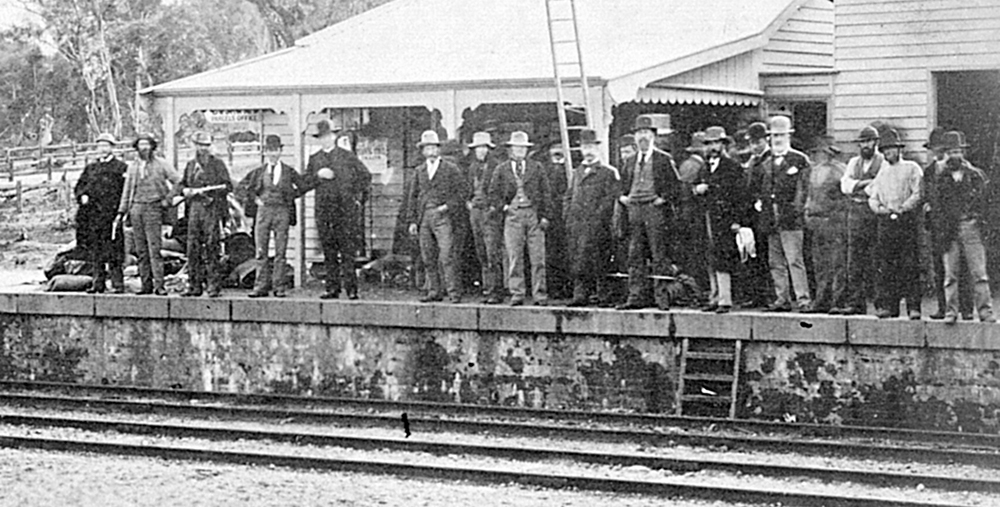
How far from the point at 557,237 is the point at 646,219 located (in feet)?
4.45

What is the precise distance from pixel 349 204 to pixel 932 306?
5.81 m

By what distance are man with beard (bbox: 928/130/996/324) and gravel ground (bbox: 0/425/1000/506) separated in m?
2.58

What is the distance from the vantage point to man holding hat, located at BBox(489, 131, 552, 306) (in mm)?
15180

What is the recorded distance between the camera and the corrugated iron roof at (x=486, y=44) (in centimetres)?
1736

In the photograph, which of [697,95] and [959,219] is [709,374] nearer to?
[959,219]

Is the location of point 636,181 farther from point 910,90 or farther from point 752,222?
point 910,90

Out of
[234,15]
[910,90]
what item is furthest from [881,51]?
[234,15]

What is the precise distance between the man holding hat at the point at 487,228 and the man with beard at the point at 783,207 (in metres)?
2.63

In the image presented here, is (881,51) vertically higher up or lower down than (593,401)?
higher up

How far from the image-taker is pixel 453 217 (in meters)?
15.6

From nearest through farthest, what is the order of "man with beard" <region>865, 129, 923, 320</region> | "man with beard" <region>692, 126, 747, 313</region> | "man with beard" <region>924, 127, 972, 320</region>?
"man with beard" <region>924, 127, 972, 320</region>, "man with beard" <region>865, 129, 923, 320</region>, "man with beard" <region>692, 126, 747, 313</region>

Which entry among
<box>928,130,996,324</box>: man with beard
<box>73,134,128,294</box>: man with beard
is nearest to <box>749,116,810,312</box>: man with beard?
<box>928,130,996,324</box>: man with beard

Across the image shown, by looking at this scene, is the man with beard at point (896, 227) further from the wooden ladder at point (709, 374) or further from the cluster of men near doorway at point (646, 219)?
the wooden ladder at point (709, 374)

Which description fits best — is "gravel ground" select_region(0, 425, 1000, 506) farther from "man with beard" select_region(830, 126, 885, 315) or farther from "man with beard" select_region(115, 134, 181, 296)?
"man with beard" select_region(115, 134, 181, 296)
